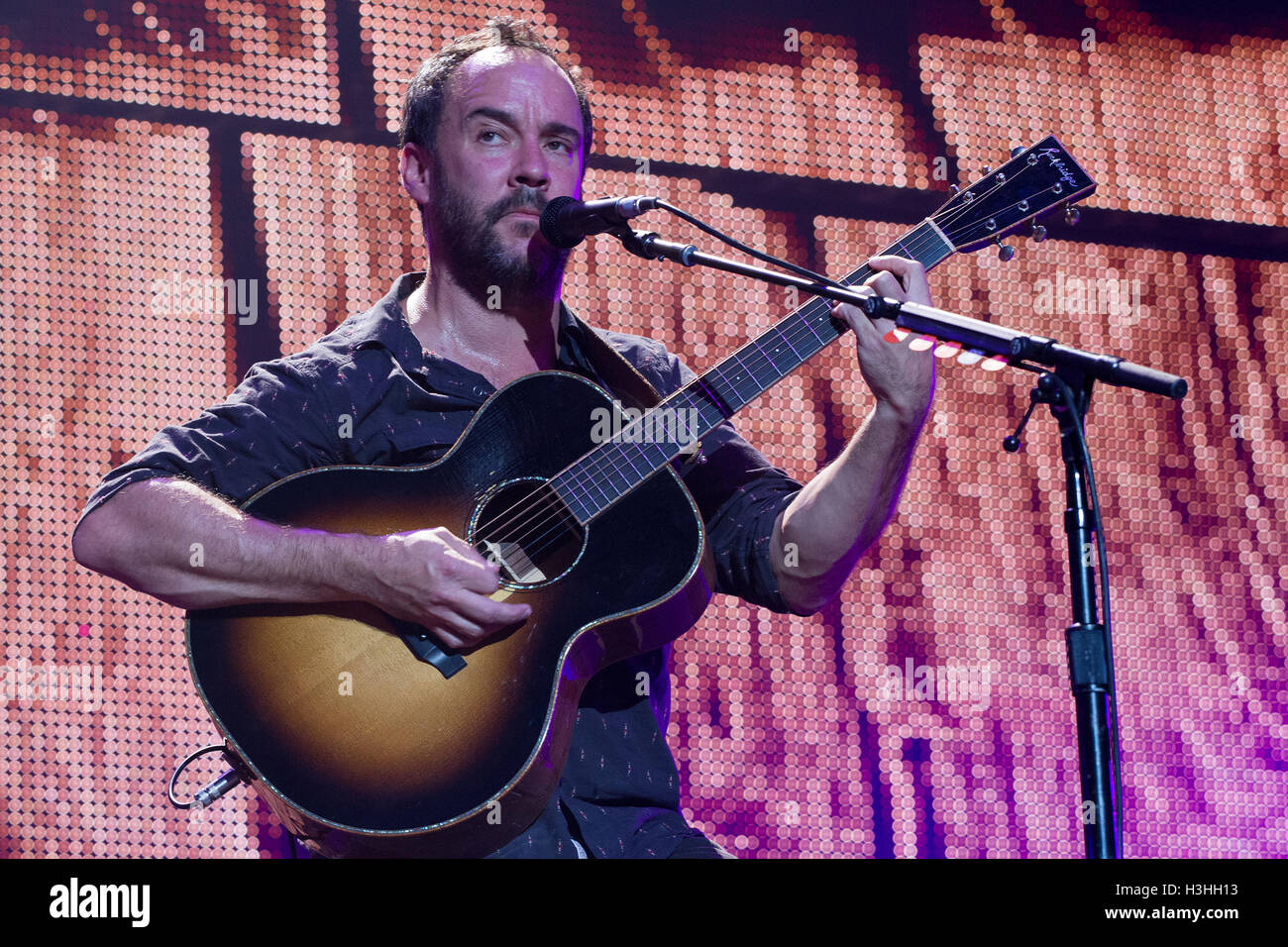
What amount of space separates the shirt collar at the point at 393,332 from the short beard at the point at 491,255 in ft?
0.28

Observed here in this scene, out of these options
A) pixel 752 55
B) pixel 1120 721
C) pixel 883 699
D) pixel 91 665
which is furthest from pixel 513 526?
pixel 1120 721

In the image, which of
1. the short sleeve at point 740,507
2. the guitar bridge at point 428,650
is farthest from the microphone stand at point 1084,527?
the guitar bridge at point 428,650

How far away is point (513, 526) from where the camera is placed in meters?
2.17

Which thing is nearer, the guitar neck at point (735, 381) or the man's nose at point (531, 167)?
the guitar neck at point (735, 381)

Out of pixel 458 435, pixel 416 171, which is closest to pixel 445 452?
pixel 458 435

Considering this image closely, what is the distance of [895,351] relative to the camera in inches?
85.3

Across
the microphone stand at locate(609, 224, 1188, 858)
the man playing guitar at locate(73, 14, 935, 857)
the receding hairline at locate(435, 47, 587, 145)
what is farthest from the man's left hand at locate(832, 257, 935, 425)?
the receding hairline at locate(435, 47, 587, 145)

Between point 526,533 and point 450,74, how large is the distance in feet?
3.46

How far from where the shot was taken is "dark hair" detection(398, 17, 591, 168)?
2604 mm

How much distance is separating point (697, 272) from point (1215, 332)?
5.11 feet

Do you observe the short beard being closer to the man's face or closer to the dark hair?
the man's face

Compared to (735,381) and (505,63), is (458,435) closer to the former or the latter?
(735,381)

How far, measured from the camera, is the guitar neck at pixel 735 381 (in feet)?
7.32

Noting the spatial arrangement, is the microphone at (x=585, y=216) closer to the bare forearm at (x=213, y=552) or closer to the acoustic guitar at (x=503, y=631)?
the acoustic guitar at (x=503, y=631)
